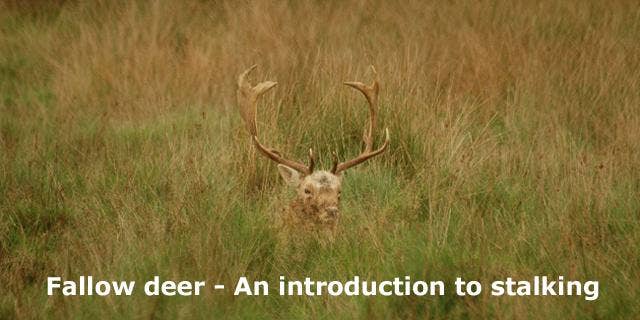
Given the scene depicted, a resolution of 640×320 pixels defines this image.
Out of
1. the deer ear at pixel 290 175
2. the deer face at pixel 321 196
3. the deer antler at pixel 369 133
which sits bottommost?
the deer face at pixel 321 196

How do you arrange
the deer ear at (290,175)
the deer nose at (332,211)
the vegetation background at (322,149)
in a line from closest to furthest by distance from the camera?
the vegetation background at (322,149) < the deer nose at (332,211) < the deer ear at (290,175)

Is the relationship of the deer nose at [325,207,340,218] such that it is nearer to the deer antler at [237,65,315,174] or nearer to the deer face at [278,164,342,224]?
the deer face at [278,164,342,224]

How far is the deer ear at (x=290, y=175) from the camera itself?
4580mm

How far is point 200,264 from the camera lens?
12.4ft

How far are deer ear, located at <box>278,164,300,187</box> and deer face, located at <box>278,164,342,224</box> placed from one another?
0.26 feet

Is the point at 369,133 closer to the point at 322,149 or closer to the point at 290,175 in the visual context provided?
the point at 290,175

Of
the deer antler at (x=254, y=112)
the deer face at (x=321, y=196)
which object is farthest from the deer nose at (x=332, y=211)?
the deer antler at (x=254, y=112)

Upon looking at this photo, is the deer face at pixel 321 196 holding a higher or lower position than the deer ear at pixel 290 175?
lower

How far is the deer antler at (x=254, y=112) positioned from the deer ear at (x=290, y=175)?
→ 0.08ft

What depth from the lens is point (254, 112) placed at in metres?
4.88

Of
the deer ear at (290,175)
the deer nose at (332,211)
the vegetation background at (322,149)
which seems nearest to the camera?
the vegetation background at (322,149)

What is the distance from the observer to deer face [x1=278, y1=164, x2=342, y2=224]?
436cm

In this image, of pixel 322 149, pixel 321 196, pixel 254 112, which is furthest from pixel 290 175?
pixel 322 149

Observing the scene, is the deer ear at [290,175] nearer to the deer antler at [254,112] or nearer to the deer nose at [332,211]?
the deer antler at [254,112]
